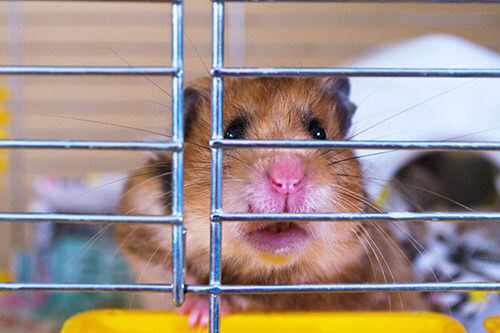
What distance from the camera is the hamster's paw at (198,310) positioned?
4.24 feet

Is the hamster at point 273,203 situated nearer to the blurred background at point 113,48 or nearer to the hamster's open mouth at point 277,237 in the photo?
the hamster's open mouth at point 277,237

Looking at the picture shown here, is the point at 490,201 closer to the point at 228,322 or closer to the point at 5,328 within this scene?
the point at 228,322

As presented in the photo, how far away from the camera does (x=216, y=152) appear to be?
37.2 inches

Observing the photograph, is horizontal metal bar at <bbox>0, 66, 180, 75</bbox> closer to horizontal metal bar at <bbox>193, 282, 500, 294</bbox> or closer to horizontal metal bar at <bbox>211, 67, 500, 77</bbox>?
horizontal metal bar at <bbox>211, 67, 500, 77</bbox>

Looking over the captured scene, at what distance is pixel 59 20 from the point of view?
10.7ft

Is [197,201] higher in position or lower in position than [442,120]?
lower

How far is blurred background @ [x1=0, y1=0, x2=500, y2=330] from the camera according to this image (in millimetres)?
3205

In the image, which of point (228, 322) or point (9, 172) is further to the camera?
point (9, 172)

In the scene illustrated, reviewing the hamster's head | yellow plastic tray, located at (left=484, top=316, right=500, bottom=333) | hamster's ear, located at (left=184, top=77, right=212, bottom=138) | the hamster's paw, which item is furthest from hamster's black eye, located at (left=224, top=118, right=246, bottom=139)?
yellow plastic tray, located at (left=484, top=316, right=500, bottom=333)

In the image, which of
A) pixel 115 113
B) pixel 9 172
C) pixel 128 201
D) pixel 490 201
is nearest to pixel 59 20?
pixel 115 113

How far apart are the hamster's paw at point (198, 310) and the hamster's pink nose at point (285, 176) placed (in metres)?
A: 0.35

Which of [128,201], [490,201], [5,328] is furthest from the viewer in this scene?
[490,201]

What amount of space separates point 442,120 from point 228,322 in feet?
6.24

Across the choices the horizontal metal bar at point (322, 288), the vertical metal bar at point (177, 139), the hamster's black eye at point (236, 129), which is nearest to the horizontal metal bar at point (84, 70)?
the vertical metal bar at point (177, 139)
